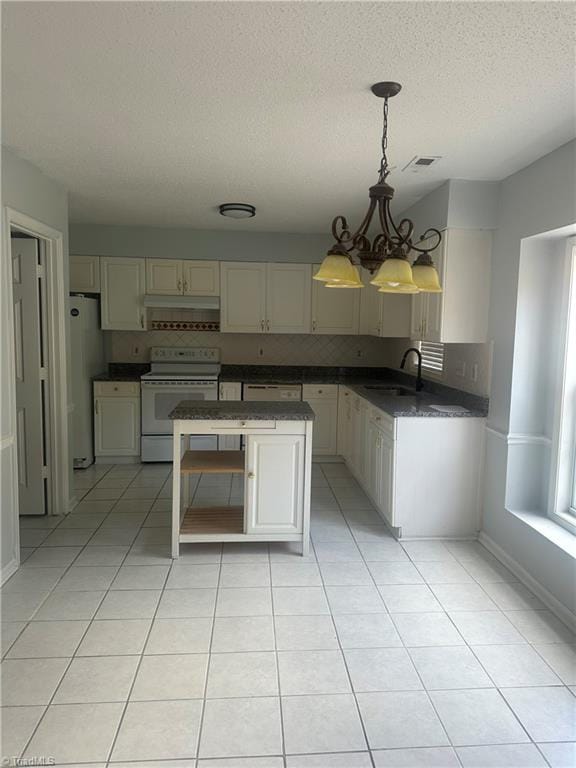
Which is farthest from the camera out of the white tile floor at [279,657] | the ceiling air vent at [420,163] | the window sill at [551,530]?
the ceiling air vent at [420,163]

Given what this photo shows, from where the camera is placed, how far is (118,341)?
533cm

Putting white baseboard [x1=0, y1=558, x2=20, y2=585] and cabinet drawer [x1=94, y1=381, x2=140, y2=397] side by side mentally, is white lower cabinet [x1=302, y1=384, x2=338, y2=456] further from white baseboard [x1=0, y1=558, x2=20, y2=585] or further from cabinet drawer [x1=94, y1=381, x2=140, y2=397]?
white baseboard [x1=0, y1=558, x2=20, y2=585]

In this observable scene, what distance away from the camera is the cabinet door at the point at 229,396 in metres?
4.94

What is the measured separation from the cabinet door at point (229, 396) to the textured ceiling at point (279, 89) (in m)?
2.15

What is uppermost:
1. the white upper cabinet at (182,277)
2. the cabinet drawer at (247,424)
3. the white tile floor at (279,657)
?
the white upper cabinet at (182,277)

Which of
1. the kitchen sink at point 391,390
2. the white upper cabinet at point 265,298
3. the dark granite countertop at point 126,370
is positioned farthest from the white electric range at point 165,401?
the kitchen sink at point 391,390

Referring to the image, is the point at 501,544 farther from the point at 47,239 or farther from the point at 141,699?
the point at 47,239

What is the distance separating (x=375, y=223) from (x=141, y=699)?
3.77m

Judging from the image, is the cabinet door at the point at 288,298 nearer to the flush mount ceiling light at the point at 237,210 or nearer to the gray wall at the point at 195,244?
the gray wall at the point at 195,244

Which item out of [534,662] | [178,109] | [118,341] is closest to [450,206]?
[178,109]

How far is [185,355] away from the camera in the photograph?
211 inches

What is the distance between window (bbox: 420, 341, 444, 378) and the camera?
4110 millimetres

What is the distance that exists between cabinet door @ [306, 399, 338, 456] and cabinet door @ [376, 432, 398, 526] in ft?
4.72

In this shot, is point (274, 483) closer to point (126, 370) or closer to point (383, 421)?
point (383, 421)
